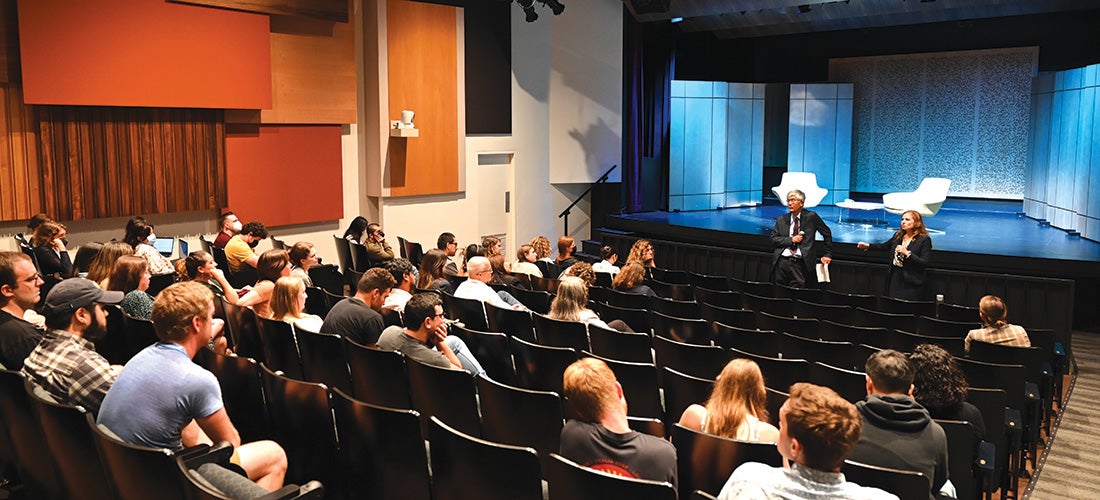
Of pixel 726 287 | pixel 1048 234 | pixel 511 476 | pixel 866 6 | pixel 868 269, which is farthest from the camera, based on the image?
pixel 866 6

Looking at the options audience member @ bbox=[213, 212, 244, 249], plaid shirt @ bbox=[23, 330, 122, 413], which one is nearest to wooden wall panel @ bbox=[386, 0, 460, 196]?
audience member @ bbox=[213, 212, 244, 249]

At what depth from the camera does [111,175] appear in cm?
924

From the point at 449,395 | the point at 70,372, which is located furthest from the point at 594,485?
the point at 70,372

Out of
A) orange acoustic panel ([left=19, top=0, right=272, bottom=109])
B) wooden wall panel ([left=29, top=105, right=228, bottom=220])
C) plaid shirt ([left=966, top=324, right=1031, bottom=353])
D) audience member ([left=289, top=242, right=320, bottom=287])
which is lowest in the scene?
plaid shirt ([left=966, top=324, right=1031, bottom=353])

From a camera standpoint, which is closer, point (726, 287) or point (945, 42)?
point (726, 287)

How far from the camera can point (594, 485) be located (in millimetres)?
2523

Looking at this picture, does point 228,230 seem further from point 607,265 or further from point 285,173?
point 607,265

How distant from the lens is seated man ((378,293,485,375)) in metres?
4.22

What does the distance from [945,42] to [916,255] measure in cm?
878

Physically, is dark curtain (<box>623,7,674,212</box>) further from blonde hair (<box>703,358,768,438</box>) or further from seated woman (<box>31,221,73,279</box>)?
blonde hair (<box>703,358,768,438</box>)

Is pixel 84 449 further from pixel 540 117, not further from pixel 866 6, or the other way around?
pixel 866 6

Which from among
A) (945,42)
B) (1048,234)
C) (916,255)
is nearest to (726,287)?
(916,255)

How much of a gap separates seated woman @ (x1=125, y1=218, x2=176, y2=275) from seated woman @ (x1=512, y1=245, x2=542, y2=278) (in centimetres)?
302

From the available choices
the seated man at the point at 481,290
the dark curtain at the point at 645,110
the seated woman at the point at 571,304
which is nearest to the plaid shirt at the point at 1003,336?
the seated woman at the point at 571,304
